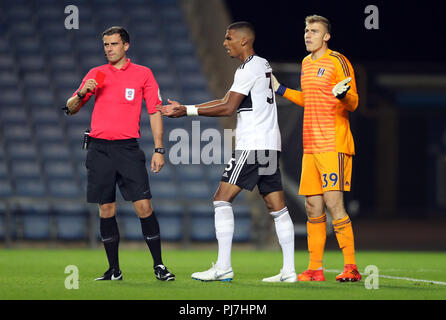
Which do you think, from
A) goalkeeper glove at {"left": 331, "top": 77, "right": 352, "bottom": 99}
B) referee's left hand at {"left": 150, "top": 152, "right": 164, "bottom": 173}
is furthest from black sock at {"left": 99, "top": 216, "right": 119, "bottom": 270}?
goalkeeper glove at {"left": 331, "top": 77, "right": 352, "bottom": 99}

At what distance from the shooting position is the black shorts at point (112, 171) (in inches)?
254

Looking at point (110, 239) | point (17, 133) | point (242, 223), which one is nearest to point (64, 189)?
point (17, 133)

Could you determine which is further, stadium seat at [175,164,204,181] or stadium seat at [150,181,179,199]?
stadium seat at [175,164,204,181]

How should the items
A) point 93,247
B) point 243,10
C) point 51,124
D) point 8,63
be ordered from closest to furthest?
point 93,247 < point 51,124 < point 8,63 < point 243,10

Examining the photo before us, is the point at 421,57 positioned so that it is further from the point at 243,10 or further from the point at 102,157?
the point at 102,157

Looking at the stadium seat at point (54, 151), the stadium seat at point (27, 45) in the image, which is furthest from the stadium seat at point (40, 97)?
the stadium seat at point (27, 45)

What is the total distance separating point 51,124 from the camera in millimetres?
13742

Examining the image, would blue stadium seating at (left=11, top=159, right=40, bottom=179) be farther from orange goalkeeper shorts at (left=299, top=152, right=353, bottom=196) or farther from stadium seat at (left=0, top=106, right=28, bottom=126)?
orange goalkeeper shorts at (left=299, top=152, right=353, bottom=196)

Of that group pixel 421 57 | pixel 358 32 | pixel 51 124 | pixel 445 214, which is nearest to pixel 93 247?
pixel 51 124

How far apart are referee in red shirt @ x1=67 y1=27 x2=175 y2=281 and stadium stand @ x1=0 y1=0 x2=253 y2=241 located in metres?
5.26

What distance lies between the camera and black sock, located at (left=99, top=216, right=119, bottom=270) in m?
6.53

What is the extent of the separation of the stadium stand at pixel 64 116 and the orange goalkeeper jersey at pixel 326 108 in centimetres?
536

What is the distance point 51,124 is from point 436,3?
872cm

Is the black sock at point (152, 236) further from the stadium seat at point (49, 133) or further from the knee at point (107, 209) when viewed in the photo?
the stadium seat at point (49, 133)
